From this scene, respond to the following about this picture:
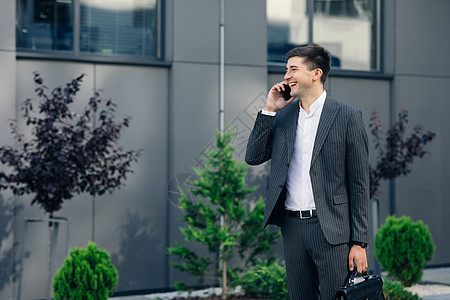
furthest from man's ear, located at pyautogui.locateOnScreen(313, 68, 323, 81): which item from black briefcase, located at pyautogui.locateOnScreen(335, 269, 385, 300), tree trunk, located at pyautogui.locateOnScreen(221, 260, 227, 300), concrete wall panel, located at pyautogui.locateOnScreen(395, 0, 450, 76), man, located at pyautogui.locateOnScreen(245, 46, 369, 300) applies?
concrete wall panel, located at pyautogui.locateOnScreen(395, 0, 450, 76)

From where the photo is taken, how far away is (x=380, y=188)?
10078mm

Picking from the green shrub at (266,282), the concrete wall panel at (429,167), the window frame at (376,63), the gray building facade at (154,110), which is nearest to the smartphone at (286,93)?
the green shrub at (266,282)

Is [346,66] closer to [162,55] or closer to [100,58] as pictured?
[162,55]

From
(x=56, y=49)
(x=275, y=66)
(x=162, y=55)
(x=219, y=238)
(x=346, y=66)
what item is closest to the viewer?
(x=219, y=238)

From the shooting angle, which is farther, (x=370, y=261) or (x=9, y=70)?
(x=370, y=261)

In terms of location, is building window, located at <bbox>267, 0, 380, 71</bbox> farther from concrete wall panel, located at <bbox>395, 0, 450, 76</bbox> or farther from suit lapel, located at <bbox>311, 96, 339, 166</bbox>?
suit lapel, located at <bbox>311, 96, 339, 166</bbox>

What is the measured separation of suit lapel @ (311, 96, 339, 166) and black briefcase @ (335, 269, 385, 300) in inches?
28.4

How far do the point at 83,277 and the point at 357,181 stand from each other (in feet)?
12.3

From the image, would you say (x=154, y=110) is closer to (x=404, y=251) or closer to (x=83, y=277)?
(x=83, y=277)

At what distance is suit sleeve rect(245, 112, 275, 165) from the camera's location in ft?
12.4

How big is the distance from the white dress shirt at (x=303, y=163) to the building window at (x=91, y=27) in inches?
204

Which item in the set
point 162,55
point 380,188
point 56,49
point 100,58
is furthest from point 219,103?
point 380,188

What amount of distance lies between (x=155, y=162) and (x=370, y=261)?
12.9 feet

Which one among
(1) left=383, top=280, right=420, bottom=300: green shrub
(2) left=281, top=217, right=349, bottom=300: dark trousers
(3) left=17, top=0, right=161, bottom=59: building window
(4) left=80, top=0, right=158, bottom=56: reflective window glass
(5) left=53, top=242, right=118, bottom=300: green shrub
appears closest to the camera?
(2) left=281, top=217, right=349, bottom=300: dark trousers
